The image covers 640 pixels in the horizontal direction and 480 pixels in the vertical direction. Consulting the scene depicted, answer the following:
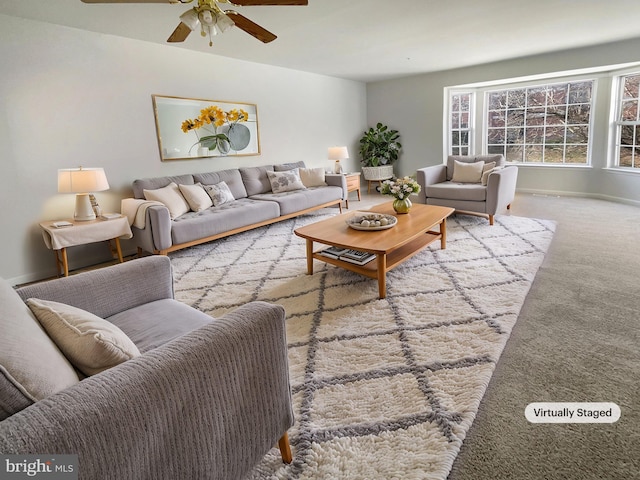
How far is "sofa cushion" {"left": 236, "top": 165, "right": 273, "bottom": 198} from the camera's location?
522cm

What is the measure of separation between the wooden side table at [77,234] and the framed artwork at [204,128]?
1.19 metres

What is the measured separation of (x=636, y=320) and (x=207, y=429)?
8.18ft

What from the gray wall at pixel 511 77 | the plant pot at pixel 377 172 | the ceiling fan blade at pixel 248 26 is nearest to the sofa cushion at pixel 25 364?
the ceiling fan blade at pixel 248 26

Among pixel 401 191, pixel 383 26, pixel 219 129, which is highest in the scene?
pixel 383 26

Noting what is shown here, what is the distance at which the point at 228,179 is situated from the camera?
495 cm

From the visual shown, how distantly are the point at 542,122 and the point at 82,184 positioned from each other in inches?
270

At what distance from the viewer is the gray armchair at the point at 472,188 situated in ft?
14.8

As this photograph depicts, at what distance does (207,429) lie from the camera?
104 cm

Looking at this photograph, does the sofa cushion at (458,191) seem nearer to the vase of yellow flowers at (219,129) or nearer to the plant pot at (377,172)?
the plant pot at (377,172)

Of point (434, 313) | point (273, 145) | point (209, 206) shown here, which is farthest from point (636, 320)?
point (273, 145)

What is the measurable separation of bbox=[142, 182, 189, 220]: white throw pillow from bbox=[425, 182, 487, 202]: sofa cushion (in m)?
3.09

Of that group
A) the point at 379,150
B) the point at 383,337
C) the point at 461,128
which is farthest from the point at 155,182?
the point at 461,128

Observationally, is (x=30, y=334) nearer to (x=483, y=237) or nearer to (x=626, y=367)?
(x=626, y=367)

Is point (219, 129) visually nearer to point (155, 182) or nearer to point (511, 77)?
point (155, 182)
